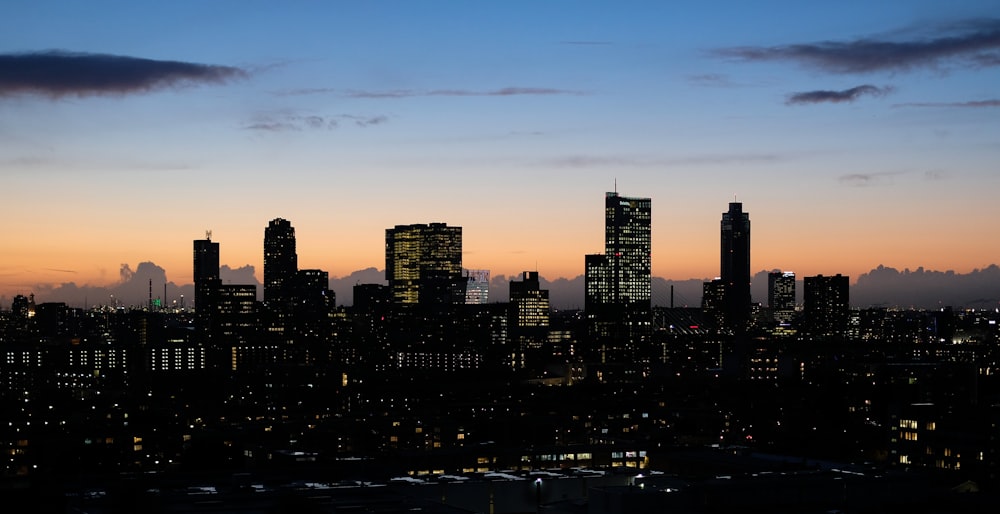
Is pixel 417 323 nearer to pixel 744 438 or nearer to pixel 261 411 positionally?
pixel 261 411

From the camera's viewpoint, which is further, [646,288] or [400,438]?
[646,288]

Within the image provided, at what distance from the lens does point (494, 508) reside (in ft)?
106

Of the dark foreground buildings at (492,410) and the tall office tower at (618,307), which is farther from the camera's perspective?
the tall office tower at (618,307)

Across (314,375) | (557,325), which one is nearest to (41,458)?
(314,375)

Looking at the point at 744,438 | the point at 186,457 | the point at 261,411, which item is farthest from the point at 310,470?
the point at 261,411

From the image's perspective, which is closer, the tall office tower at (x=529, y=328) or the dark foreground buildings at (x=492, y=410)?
the dark foreground buildings at (x=492, y=410)

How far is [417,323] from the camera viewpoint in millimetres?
168375

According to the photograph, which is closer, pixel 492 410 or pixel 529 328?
pixel 492 410

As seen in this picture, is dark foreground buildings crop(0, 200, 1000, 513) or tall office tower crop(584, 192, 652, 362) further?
tall office tower crop(584, 192, 652, 362)

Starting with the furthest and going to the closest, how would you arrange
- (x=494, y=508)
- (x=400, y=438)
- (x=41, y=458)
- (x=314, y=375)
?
(x=314, y=375) → (x=400, y=438) → (x=41, y=458) → (x=494, y=508)

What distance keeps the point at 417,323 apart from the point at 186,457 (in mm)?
111282

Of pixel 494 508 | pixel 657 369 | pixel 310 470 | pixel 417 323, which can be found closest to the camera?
pixel 494 508

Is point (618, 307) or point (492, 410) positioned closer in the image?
point (492, 410)

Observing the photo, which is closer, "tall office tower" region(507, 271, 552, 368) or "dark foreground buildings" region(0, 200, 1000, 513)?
"dark foreground buildings" region(0, 200, 1000, 513)
